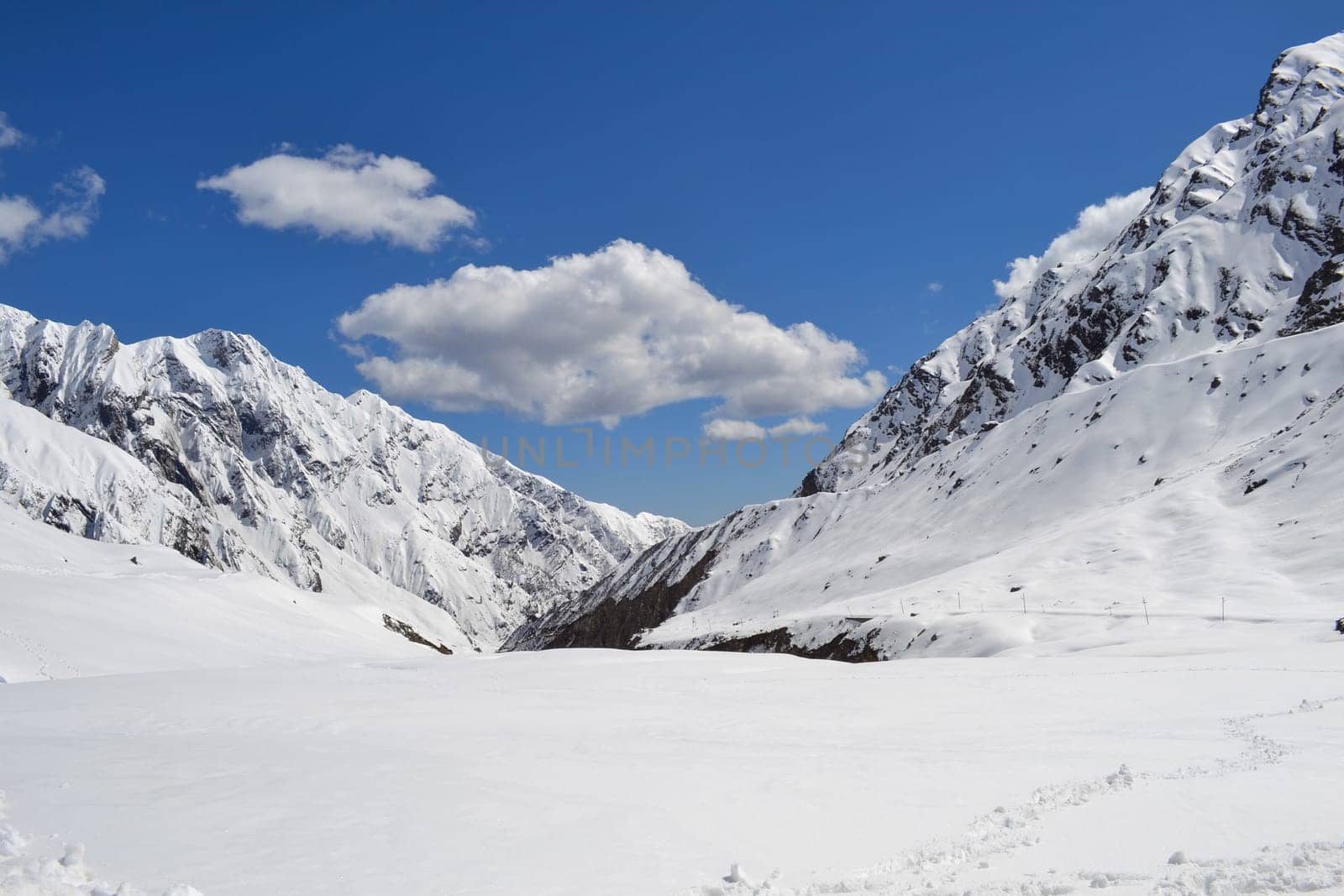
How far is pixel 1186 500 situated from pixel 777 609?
5792cm

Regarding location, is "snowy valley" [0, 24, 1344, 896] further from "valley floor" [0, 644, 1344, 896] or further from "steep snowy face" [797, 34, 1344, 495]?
"steep snowy face" [797, 34, 1344, 495]

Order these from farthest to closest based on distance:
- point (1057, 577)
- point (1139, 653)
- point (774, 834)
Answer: point (1057, 577)
point (1139, 653)
point (774, 834)

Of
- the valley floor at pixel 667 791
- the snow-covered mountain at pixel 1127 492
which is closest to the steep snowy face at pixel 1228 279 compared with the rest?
the snow-covered mountain at pixel 1127 492

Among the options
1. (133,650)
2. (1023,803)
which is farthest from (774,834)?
(133,650)

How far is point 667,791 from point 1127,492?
106 m

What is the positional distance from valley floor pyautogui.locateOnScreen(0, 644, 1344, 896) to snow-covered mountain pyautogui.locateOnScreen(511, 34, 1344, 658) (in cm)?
2976

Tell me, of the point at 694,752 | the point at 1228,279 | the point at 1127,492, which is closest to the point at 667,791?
the point at 694,752

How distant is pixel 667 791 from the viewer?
1245 cm

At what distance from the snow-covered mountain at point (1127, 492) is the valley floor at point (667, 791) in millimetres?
29762

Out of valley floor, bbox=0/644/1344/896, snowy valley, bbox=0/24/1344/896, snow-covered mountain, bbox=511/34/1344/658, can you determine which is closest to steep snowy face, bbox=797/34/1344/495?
snow-covered mountain, bbox=511/34/1344/658

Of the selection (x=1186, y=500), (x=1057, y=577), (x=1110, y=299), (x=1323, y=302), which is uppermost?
(x=1110, y=299)

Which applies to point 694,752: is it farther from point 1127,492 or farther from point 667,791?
point 1127,492

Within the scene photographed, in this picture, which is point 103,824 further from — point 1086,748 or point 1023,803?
point 1086,748

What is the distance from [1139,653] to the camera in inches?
1457
